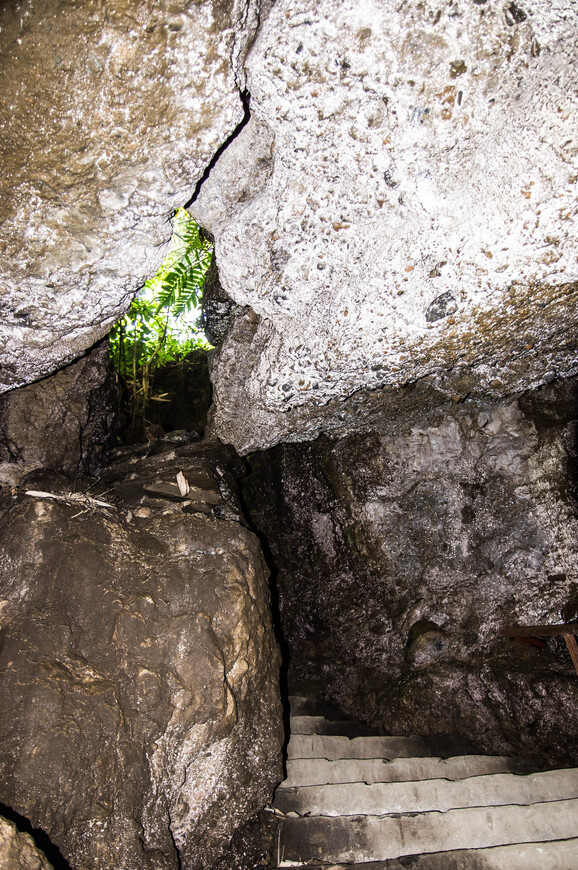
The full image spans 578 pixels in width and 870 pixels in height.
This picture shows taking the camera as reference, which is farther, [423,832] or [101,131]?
[423,832]

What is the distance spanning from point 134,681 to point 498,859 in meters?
1.77

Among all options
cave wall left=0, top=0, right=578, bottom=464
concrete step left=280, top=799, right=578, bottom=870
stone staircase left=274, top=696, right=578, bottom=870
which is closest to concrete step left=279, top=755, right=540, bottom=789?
stone staircase left=274, top=696, right=578, bottom=870

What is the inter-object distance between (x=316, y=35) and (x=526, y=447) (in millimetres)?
2779

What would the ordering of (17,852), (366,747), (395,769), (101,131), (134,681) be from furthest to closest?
(366,747) → (395,769) → (134,681) → (101,131) → (17,852)

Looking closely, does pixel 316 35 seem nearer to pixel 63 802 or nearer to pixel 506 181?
pixel 506 181

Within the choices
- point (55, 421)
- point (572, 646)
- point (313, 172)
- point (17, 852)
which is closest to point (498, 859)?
point (572, 646)

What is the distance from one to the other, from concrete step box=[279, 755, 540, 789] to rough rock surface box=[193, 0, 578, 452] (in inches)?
81.6

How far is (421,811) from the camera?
2.46 m

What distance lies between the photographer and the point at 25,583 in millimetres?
1880

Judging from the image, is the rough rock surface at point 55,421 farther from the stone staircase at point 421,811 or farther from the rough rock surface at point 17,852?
the stone staircase at point 421,811

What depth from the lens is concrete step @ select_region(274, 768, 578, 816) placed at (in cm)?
251

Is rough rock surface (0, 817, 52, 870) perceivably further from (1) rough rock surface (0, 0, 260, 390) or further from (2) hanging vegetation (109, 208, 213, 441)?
(2) hanging vegetation (109, 208, 213, 441)

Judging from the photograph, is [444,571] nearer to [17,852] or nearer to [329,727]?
[329,727]

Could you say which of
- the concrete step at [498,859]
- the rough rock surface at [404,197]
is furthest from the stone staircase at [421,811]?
the rough rock surface at [404,197]
